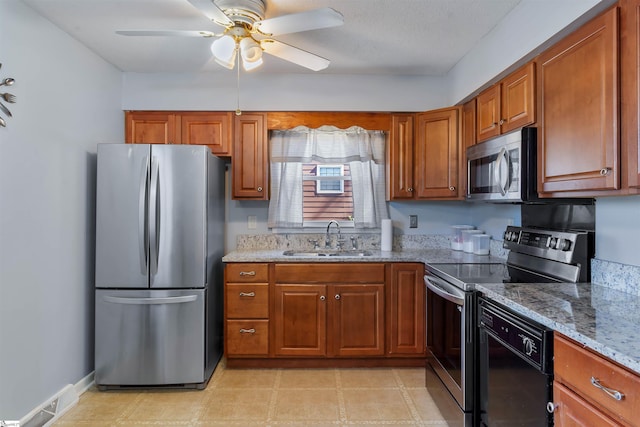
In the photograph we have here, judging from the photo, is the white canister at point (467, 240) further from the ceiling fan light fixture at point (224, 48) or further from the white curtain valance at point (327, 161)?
the ceiling fan light fixture at point (224, 48)

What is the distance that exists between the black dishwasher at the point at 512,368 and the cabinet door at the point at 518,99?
1.05 m

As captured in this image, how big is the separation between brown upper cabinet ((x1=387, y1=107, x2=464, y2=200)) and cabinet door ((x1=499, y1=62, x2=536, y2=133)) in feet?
2.15

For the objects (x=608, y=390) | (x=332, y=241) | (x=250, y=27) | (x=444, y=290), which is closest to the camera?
(x=608, y=390)

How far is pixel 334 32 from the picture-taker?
2.32 metres

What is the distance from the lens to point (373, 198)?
3.32 meters

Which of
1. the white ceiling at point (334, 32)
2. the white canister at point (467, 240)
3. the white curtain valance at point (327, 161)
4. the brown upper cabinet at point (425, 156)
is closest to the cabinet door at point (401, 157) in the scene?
the brown upper cabinet at point (425, 156)

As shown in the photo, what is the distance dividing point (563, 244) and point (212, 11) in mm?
2132

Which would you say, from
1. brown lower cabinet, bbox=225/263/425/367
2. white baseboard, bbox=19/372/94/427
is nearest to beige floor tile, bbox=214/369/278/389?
brown lower cabinet, bbox=225/263/425/367

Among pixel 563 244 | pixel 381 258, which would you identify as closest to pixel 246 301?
pixel 381 258

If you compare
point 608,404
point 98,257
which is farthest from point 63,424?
point 608,404

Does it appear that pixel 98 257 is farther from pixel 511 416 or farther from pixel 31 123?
pixel 511 416

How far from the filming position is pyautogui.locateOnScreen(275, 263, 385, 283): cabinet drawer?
9.04ft

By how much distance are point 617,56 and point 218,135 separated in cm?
265

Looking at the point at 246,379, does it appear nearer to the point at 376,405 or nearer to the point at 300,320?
the point at 300,320
